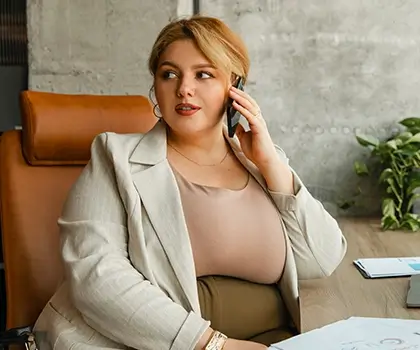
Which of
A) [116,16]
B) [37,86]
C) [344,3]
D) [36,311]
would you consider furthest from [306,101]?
[36,311]

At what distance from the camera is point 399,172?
2.68 metres

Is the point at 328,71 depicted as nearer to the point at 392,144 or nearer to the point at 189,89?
the point at 392,144

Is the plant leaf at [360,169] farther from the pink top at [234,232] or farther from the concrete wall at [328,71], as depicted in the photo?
the pink top at [234,232]

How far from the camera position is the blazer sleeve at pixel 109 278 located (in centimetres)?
159

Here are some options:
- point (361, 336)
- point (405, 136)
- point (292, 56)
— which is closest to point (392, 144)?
point (405, 136)

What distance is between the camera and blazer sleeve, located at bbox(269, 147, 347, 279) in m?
1.83

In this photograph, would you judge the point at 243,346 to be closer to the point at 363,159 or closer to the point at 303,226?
the point at 303,226

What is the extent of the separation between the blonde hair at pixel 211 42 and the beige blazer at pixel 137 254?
209 mm

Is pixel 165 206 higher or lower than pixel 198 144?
lower

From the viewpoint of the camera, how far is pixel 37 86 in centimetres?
281

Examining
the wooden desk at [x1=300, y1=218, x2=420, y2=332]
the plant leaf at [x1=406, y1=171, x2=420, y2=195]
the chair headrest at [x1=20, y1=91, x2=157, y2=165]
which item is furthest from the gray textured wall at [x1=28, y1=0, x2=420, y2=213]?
the wooden desk at [x1=300, y1=218, x2=420, y2=332]

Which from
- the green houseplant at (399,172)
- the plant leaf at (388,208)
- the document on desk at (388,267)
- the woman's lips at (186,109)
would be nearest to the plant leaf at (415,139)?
the green houseplant at (399,172)

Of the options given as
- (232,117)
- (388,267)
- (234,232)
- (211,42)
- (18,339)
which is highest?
(211,42)

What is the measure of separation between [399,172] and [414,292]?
110 cm
